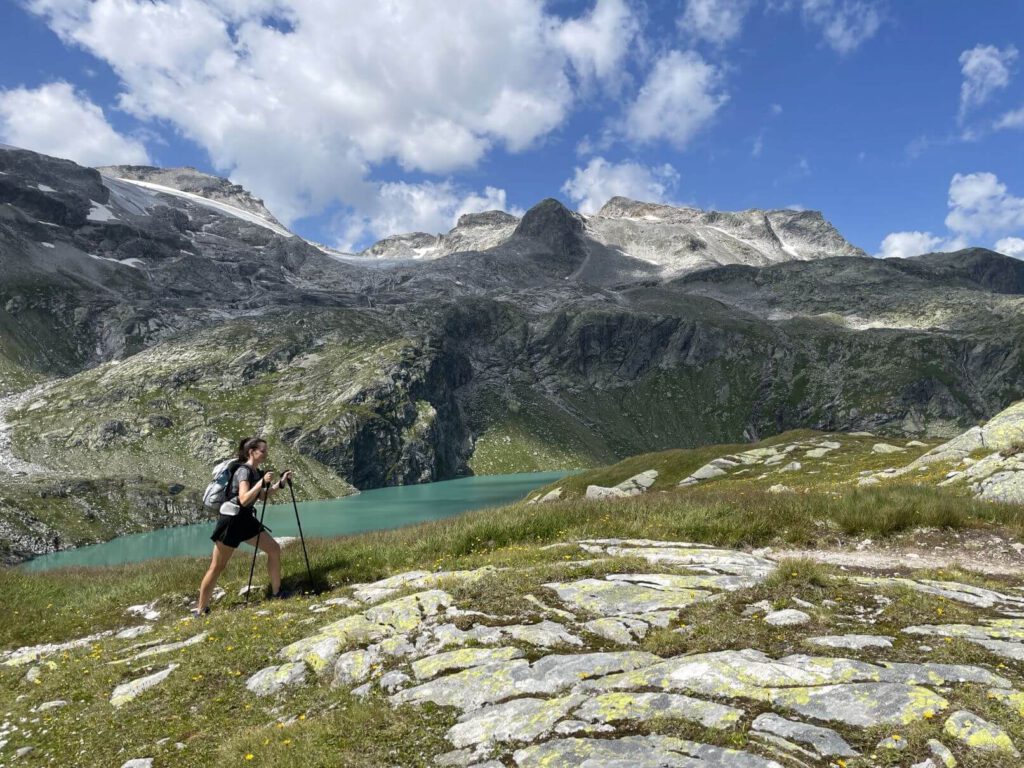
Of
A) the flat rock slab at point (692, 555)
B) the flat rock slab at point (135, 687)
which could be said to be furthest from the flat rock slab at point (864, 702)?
the flat rock slab at point (135, 687)

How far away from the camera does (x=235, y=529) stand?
555 inches

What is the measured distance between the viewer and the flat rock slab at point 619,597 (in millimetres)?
10281

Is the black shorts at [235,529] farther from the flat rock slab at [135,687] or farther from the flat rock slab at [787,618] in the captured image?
the flat rock slab at [787,618]

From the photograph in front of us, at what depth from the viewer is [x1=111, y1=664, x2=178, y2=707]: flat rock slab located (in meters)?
9.08

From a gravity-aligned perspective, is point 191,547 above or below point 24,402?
below

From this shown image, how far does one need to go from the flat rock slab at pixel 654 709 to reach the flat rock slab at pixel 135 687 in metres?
7.34

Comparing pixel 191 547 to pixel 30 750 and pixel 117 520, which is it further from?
pixel 30 750

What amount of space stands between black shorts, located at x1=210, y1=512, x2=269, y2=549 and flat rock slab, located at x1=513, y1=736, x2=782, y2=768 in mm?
10518

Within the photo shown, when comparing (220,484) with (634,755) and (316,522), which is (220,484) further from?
(316,522)

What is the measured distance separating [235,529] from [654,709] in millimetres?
11428

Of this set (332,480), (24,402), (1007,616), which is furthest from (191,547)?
(24,402)

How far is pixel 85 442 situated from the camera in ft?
546

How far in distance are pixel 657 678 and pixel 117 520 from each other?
5616 inches

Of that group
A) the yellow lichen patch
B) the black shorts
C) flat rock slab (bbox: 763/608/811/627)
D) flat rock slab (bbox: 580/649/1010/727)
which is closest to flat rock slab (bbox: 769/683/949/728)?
flat rock slab (bbox: 580/649/1010/727)
